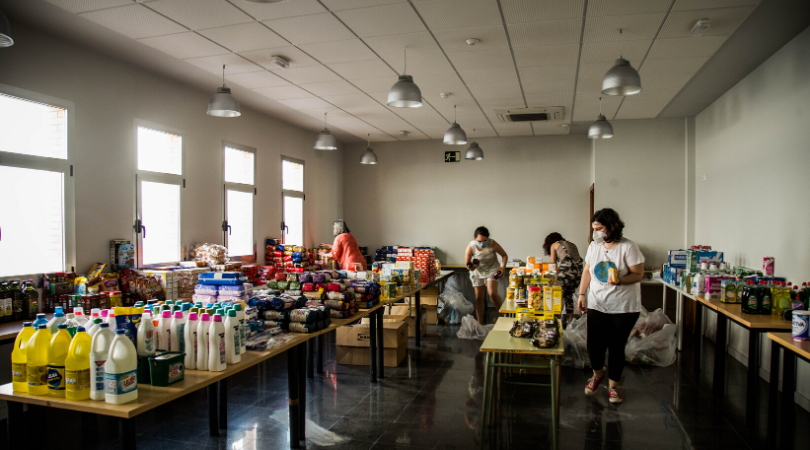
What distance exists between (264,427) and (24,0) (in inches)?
150

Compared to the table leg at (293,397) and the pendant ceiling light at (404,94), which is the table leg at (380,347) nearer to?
the table leg at (293,397)

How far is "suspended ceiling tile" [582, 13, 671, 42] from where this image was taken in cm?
401

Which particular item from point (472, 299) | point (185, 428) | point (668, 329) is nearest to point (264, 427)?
point (185, 428)

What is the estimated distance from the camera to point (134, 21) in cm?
404

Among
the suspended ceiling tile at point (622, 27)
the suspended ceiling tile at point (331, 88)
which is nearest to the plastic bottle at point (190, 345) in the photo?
the suspended ceiling tile at point (622, 27)

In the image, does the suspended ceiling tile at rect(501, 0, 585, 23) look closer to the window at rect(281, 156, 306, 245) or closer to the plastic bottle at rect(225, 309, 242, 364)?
the plastic bottle at rect(225, 309, 242, 364)

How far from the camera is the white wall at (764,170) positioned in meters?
4.46

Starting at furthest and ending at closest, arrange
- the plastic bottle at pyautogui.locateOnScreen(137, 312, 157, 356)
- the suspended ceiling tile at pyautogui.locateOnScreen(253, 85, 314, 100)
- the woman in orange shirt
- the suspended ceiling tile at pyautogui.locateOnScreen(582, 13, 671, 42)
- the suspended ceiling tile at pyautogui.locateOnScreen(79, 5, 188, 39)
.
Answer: the woman in orange shirt < the suspended ceiling tile at pyautogui.locateOnScreen(253, 85, 314, 100) < the suspended ceiling tile at pyautogui.locateOnScreen(582, 13, 671, 42) < the suspended ceiling tile at pyautogui.locateOnScreen(79, 5, 188, 39) < the plastic bottle at pyautogui.locateOnScreen(137, 312, 157, 356)

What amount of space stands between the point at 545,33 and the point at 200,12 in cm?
285

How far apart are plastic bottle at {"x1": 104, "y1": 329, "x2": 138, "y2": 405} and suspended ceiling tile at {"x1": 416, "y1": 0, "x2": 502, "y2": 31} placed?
9.91 ft

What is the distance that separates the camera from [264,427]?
3830mm

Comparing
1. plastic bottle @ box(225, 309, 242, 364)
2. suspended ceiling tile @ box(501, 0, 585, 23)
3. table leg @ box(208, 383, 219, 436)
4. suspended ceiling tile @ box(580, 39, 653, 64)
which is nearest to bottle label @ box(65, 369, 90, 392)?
plastic bottle @ box(225, 309, 242, 364)

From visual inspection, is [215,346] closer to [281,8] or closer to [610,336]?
[281,8]

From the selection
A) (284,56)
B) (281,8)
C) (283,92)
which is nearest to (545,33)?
(281,8)
